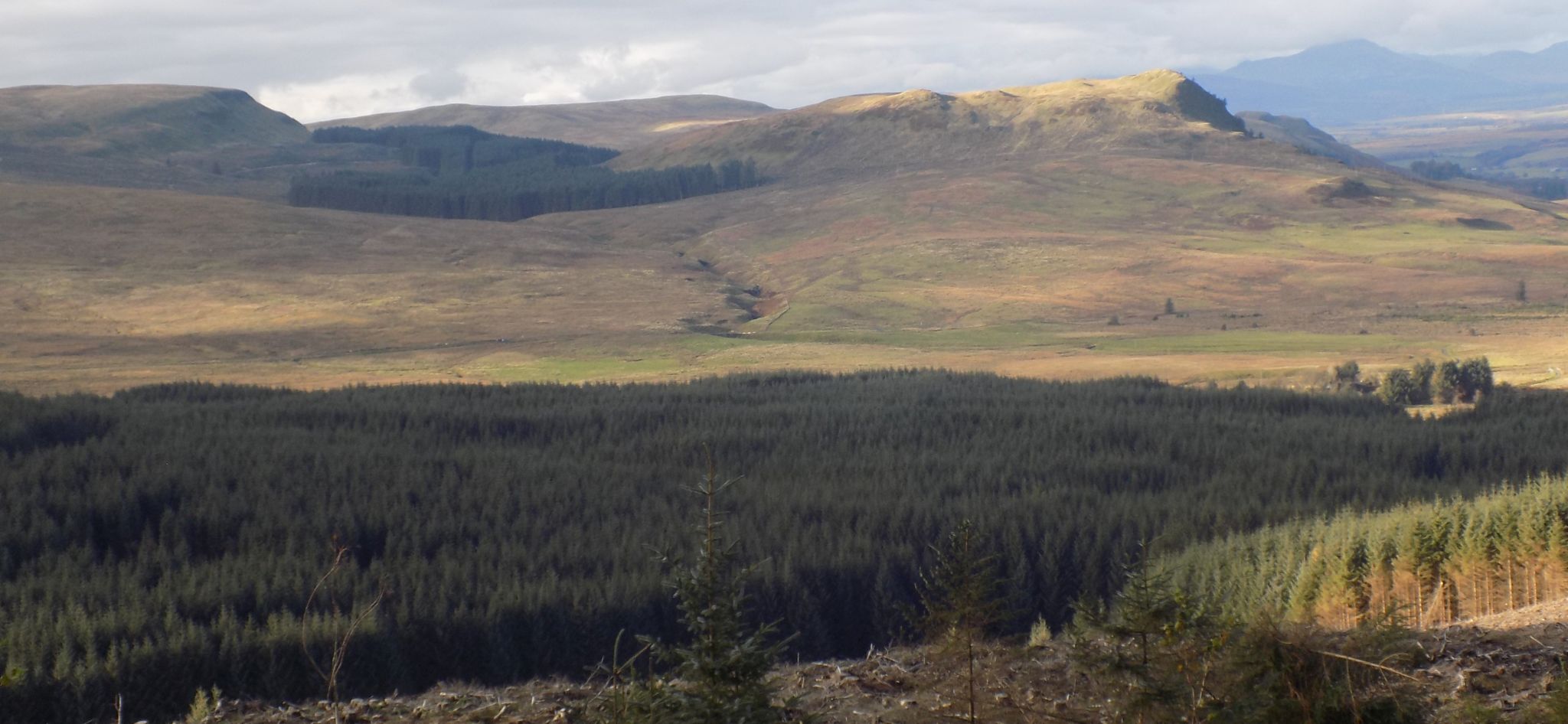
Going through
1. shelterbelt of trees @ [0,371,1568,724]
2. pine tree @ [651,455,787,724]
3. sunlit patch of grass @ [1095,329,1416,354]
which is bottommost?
shelterbelt of trees @ [0,371,1568,724]

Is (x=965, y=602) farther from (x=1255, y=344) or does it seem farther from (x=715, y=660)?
(x=1255, y=344)

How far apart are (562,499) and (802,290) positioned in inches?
3662

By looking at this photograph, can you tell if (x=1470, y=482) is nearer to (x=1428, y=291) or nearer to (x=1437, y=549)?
(x=1437, y=549)

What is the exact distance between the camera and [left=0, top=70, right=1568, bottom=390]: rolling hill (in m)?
122

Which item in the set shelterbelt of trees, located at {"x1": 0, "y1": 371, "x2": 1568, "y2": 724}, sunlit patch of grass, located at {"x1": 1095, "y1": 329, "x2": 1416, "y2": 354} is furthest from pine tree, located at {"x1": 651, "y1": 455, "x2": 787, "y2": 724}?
sunlit patch of grass, located at {"x1": 1095, "y1": 329, "x2": 1416, "y2": 354}

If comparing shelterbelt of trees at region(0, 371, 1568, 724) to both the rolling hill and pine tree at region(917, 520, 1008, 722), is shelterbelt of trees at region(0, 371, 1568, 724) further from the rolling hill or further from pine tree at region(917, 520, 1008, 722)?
the rolling hill

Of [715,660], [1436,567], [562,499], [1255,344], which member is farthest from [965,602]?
[1255,344]

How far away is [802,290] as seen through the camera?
159 meters

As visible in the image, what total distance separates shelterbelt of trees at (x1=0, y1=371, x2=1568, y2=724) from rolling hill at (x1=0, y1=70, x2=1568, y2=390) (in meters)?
21.6

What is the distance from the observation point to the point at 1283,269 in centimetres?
15588

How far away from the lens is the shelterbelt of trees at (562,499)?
151 ft

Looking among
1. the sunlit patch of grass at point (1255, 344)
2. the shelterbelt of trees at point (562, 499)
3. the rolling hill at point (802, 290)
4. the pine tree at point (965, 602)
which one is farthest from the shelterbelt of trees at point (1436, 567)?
the sunlit patch of grass at point (1255, 344)

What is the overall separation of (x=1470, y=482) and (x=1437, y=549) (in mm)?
39748

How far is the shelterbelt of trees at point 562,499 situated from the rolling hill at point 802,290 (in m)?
21.6
